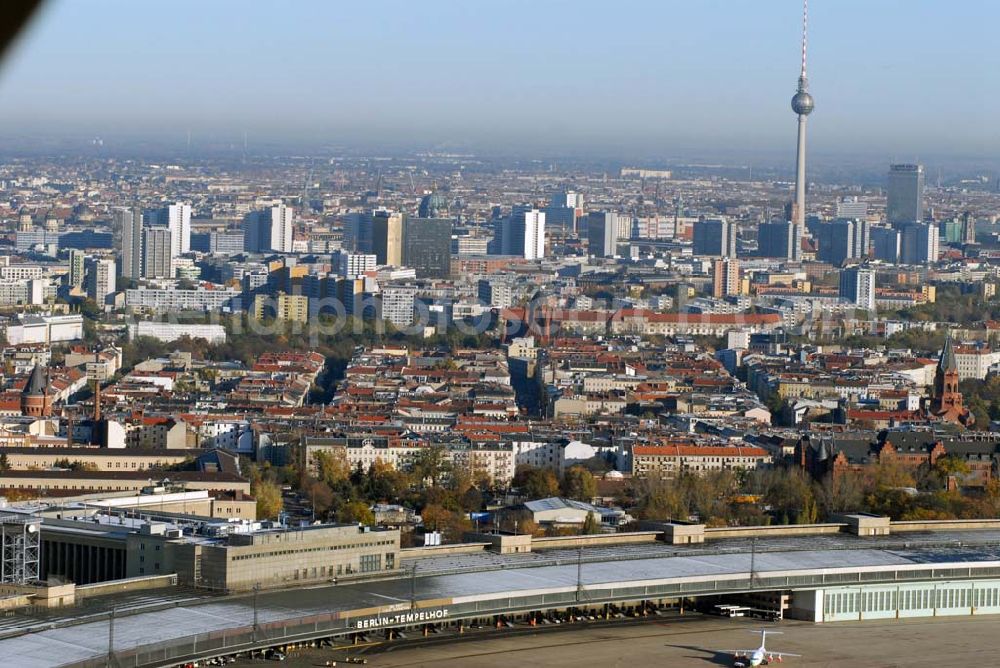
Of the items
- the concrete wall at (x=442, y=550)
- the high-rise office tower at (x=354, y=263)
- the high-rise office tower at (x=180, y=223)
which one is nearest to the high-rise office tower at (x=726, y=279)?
the high-rise office tower at (x=354, y=263)

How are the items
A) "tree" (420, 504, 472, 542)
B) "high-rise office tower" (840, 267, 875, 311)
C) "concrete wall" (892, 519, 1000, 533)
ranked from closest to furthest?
"concrete wall" (892, 519, 1000, 533) < "tree" (420, 504, 472, 542) < "high-rise office tower" (840, 267, 875, 311)

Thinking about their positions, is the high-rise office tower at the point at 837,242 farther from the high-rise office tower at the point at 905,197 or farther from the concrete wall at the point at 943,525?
the concrete wall at the point at 943,525


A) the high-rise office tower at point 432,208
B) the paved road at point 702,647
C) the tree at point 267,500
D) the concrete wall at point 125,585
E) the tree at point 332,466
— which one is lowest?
the tree at point 332,466

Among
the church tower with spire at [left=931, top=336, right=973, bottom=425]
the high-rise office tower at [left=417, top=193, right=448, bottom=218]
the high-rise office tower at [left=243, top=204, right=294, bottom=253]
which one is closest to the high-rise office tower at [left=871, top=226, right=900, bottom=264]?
the high-rise office tower at [left=417, top=193, right=448, bottom=218]

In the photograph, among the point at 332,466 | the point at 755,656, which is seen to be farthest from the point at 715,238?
the point at 755,656

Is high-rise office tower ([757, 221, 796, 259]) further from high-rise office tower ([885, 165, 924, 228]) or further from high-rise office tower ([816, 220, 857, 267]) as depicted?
high-rise office tower ([885, 165, 924, 228])

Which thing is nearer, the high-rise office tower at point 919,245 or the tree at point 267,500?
the tree at point 267,500

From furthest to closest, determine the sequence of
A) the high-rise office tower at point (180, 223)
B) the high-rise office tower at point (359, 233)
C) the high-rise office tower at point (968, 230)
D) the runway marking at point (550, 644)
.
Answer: the high-rise office tower at point (968, 230), the high-rise office tower at point (359, 233), the high-rise office tower at point (180, 223), the runway marking at point (550, 644)
